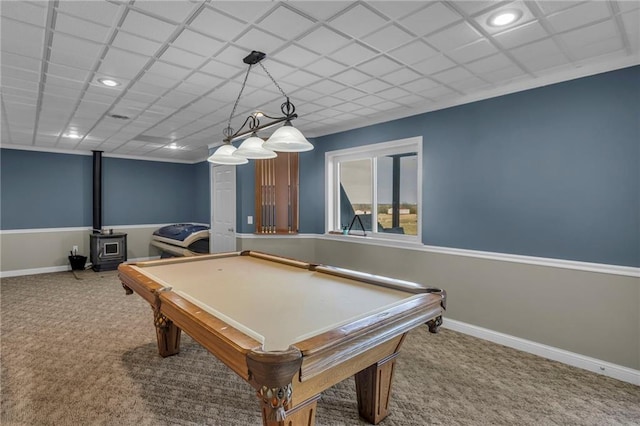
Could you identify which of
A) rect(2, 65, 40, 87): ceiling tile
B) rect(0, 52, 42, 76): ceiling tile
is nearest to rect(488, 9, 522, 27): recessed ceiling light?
rect(0, 52, 42, 76): ceiling tile

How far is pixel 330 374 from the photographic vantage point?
1.58 m

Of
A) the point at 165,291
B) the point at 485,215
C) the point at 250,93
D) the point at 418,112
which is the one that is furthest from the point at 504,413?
the point at 250,93

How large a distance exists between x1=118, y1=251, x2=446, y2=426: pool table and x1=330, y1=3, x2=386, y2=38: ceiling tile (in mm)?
1698

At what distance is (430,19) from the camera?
6.66 feet

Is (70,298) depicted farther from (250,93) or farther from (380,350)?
(380,350)

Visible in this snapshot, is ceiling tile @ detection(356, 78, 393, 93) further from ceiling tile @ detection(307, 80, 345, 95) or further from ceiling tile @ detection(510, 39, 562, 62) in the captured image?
ceiling tile @ detection(510, 39, 562, 62)

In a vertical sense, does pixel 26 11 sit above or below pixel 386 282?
above

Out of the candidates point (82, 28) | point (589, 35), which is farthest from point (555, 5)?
point (82, 28)

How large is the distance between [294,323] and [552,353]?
2.67m

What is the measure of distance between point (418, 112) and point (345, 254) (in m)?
2.17

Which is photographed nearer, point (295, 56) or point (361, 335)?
point (361, 335)

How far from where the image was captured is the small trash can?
21.3ft

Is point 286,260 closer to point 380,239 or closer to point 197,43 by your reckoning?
point 380,239

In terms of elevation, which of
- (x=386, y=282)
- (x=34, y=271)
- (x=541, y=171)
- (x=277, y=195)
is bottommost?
(x=34, y=271)
